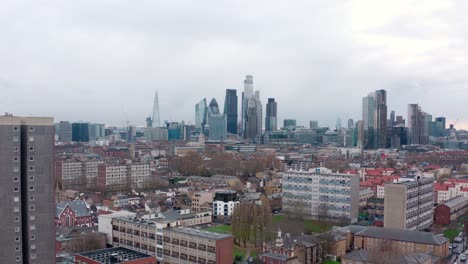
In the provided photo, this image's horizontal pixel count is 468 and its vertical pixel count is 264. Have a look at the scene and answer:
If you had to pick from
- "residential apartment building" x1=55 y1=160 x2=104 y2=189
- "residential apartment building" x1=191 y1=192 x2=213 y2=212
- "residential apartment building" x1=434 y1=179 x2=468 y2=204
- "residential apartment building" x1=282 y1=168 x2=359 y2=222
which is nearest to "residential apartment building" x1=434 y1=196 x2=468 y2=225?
"residential apartment building" x1=434 y1=179 x2=468 y2=204

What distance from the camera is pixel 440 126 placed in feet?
346

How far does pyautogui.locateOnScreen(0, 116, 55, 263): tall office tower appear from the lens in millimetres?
11398

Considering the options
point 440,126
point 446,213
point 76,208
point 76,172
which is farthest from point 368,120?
point 76,208

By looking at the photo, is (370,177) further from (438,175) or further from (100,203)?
(100,203)

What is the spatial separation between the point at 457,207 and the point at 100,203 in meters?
19.5

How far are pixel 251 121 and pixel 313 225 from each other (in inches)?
3548

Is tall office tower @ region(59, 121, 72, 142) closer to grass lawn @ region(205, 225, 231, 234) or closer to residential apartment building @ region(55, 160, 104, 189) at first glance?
residential apartment building @ region(55, 160, 104, 189)

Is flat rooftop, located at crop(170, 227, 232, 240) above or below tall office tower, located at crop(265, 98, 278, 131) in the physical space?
below

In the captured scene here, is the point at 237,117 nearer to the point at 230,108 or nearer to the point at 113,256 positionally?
the point at 230,108

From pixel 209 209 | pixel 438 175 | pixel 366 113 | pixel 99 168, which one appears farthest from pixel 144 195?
pixel 366 113

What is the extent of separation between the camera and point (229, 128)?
394 ft

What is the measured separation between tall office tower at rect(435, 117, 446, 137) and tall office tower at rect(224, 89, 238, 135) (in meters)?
46.7

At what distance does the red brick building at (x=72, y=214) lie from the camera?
68.6 feet

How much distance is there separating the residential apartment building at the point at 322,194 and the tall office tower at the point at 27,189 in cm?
1490
